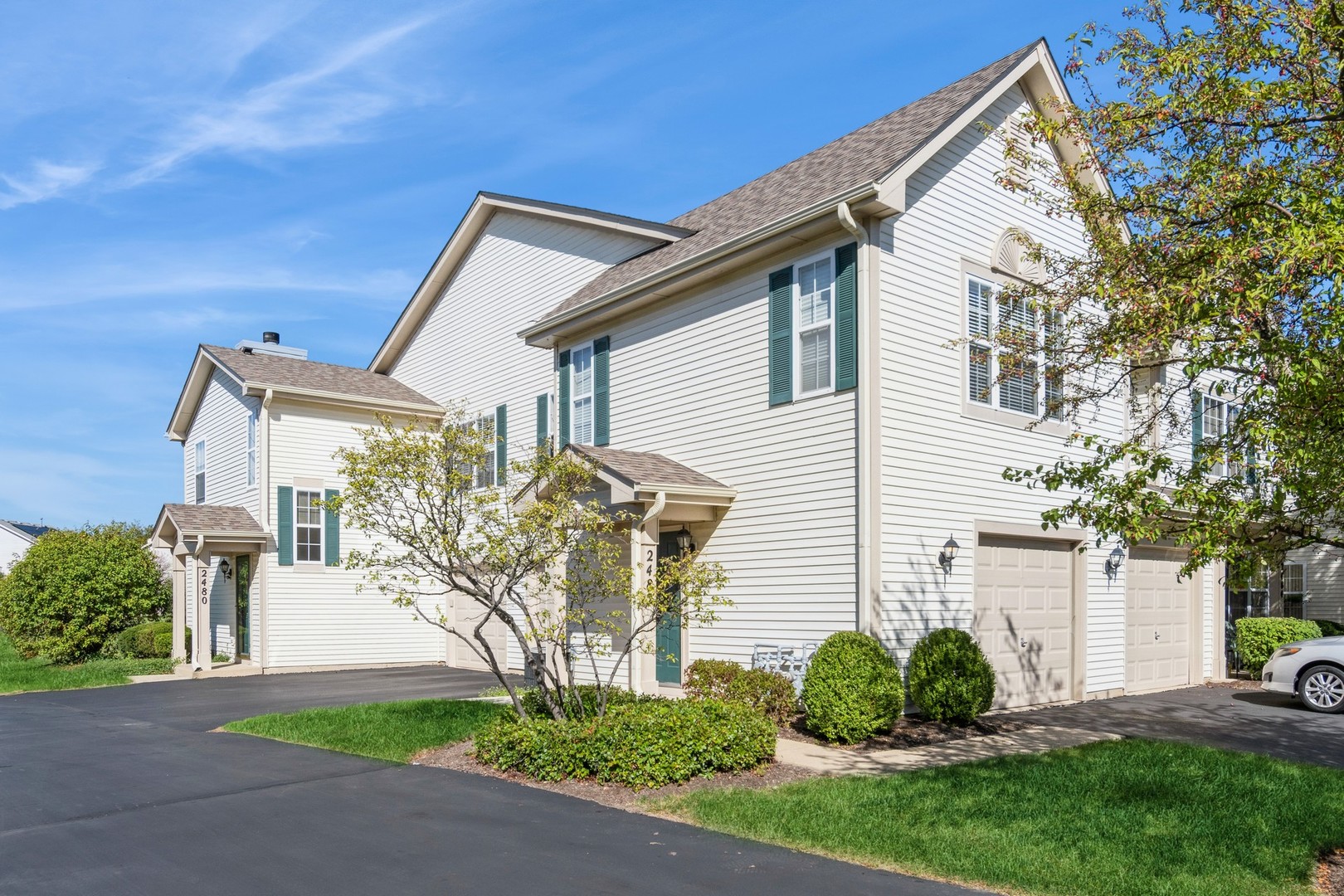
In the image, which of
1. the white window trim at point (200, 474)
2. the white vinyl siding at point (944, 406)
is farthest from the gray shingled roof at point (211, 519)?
the white vinyl siding at point (944, 406)

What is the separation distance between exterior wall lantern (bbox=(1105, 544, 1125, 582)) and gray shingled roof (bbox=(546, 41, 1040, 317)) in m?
7.06

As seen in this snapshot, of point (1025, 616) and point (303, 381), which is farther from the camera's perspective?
point (303, 381)

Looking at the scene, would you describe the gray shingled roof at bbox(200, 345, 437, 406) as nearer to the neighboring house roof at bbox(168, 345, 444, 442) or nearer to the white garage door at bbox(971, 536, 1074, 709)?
the neighboring house roof at bbox(168, 345, 444, 442)

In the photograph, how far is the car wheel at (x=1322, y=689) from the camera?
1480 centimetres

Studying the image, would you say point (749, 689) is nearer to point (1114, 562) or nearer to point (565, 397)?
point (1114, 562)

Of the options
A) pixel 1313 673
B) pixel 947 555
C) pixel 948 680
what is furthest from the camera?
pixel 1313 673

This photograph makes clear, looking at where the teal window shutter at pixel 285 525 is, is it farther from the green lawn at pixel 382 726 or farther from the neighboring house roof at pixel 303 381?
the green lawn at pixel 382 726

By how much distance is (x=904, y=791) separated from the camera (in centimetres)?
914

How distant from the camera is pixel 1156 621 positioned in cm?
1769

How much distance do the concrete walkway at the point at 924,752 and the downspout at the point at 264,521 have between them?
14.2 metres

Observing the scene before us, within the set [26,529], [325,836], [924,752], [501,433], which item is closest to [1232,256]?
[924,752]

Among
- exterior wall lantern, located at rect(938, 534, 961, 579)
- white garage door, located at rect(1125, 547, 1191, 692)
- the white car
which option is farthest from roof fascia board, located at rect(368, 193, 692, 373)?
the white car

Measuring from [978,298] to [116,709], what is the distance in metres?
14.4

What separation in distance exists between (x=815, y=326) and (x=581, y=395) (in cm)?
559
